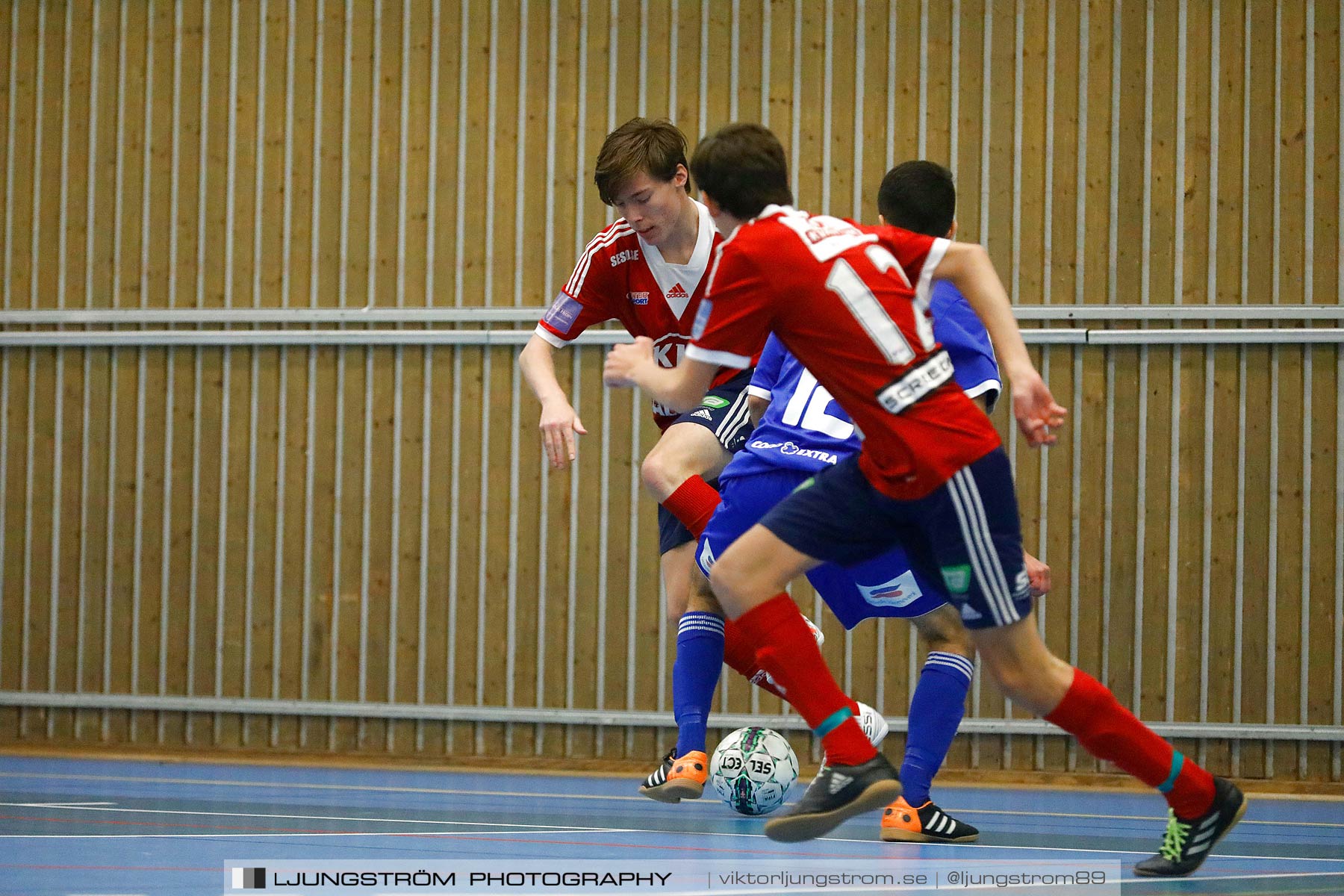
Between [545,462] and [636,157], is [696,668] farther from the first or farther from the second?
[545,462]

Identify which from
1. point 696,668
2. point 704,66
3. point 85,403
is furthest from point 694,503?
point 85,403

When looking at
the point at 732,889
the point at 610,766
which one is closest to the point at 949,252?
the point at 732,889

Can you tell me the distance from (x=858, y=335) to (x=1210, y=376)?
494 centimetres

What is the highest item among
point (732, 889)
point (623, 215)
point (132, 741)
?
point (623, 215)

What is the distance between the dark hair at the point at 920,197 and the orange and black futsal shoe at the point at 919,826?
64.4 inches

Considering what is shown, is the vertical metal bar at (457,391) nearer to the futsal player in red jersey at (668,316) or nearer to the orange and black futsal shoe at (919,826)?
the futsal player in red jersey at (668,316)

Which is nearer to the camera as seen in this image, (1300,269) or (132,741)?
(1300,269)

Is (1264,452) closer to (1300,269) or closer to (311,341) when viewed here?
(1300,269)

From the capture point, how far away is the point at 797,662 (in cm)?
302

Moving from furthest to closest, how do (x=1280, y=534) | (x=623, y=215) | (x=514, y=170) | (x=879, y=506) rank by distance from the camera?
(x=514, y=170), (x=1280, y=534), (x=623, y=215), (x=879, y=506)

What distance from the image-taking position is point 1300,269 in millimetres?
7121

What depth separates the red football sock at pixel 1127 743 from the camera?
9.59ft

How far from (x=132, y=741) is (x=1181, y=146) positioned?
6741 mm

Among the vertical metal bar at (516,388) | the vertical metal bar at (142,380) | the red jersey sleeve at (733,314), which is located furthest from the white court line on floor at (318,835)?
the vertical metal bar at (142,380)
